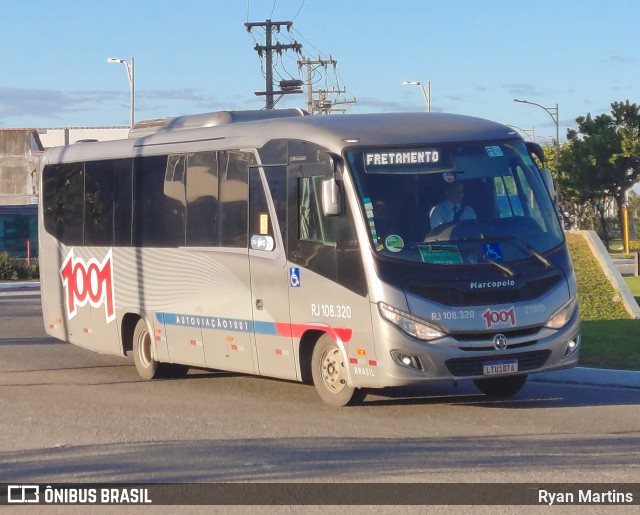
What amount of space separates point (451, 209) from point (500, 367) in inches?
66.9

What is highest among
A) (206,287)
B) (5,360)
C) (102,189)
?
(102,189)

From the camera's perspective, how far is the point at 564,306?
1212 cm

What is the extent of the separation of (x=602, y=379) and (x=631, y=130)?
48489mm

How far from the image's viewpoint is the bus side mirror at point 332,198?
1186 centimetres

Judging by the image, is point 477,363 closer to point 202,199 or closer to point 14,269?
point 202,199

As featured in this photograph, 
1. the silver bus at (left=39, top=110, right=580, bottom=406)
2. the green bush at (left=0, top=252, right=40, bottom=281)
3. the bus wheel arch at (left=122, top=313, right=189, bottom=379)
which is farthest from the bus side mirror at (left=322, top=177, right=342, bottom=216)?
the green bush at (left=0, top=252, right=40, bottom=281)

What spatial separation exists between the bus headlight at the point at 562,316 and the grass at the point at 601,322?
3.00 meters

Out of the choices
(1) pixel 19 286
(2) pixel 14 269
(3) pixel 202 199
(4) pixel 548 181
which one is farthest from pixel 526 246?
(2) pixel 14 269

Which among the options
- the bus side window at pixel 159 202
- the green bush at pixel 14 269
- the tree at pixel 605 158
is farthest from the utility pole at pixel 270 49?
the bus side window at pixel 159 202

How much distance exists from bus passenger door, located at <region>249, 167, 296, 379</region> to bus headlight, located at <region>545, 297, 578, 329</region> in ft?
9.41

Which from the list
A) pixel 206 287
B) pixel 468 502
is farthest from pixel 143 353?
pixel 468 502

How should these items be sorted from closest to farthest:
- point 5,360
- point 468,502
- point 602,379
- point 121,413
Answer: point 468,502 → point 121,413 → point 602,379 → point 5,360

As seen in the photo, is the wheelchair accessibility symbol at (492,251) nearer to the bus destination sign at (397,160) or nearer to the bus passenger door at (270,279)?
the bus destination sign at (397,160)

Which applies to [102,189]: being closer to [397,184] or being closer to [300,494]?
[397,184]
